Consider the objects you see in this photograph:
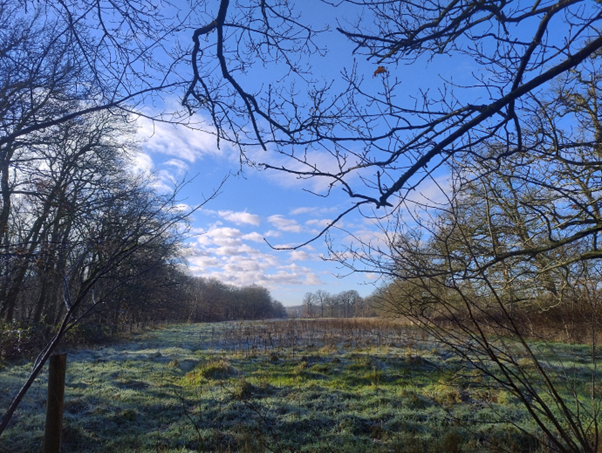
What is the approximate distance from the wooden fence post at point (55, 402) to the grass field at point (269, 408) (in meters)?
0.95

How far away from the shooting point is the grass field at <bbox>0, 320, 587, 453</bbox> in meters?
4.78

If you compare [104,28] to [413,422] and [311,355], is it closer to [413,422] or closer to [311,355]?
[413,422]

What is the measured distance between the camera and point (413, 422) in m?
5.55

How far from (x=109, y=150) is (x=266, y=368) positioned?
740cm

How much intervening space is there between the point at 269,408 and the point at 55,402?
3980 mm

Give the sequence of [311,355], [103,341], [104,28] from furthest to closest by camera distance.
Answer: [103,341]
[311,355]
[104,28]

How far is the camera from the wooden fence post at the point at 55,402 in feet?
8.73

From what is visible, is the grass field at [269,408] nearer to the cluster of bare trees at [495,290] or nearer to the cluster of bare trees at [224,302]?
the cluster of bare trees at [495,290]

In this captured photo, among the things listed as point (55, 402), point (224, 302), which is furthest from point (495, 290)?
point (224, 302)

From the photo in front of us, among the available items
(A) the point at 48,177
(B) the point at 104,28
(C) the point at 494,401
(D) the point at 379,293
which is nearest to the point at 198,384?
(A) the point at 48,177

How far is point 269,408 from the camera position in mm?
6164

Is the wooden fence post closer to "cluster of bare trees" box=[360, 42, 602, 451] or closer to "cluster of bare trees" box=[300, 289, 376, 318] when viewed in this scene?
"cluster of bare trees" box=[360, 42, 602, 451]

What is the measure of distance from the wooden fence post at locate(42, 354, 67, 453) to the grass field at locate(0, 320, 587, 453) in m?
0.95

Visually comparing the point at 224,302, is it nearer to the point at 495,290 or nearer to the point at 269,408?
the point at 269,408
